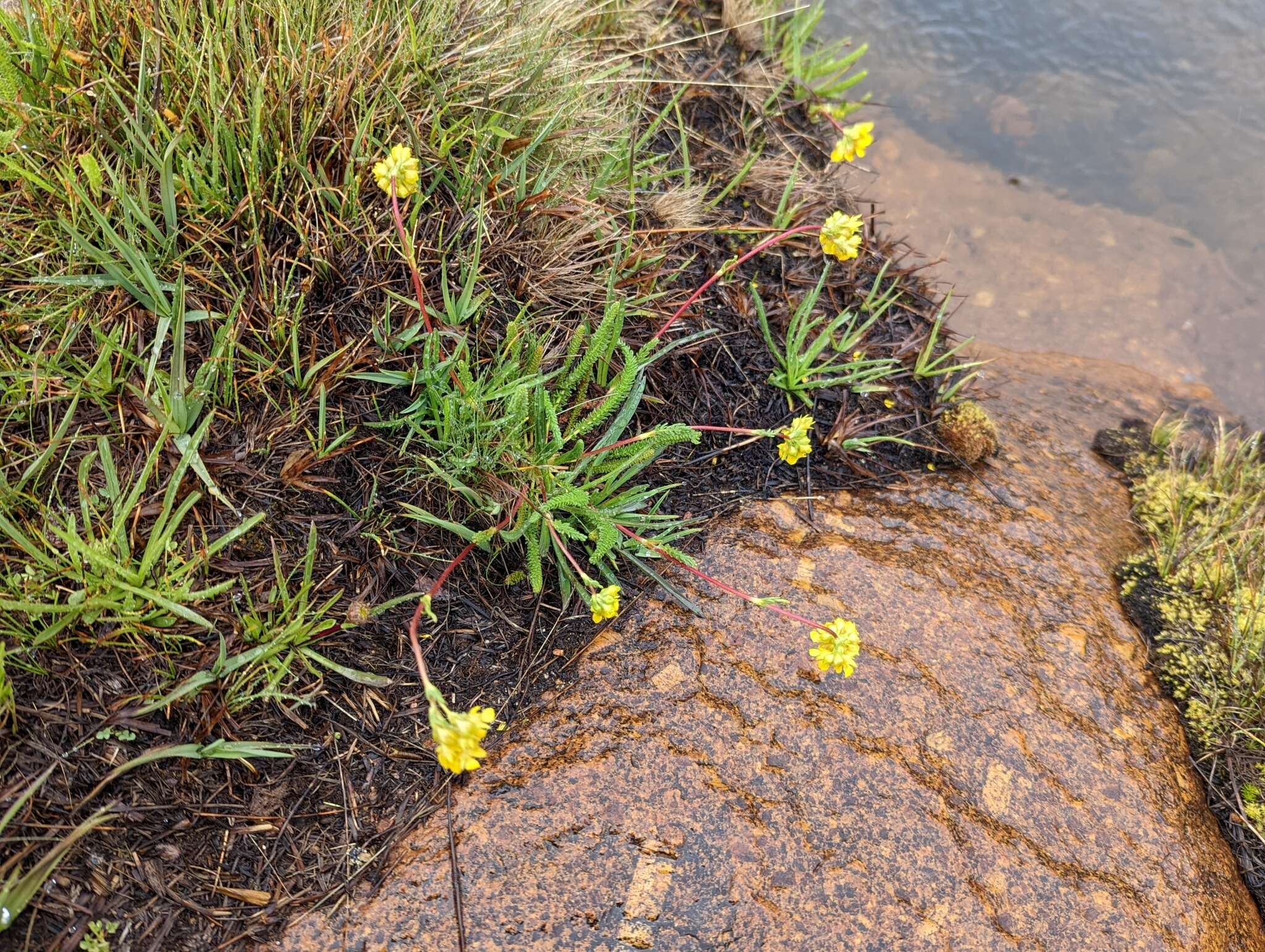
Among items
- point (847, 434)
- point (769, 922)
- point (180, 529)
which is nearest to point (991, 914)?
point (769, 922)

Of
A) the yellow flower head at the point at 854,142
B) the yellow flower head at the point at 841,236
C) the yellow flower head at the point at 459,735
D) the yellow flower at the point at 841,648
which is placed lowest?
the yellow flower at the point at 841,648

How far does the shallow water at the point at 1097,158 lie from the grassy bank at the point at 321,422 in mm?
2595

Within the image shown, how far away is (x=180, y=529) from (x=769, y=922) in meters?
1.76

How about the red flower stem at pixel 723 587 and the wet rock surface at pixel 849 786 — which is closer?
the wet rock surface at pixel 849 786

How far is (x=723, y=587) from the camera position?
Answer: 2285mm

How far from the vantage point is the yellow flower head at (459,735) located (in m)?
1.61

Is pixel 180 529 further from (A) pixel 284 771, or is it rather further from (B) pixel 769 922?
(B) pixel 769 922

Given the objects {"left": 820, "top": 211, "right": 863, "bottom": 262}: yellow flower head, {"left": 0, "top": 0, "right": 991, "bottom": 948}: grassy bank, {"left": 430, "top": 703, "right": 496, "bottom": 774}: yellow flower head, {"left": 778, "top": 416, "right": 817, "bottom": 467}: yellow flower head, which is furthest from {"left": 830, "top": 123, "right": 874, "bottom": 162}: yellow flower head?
{"left": 430, "top": 703, "right": 496, "bottom": 774}: yellow flower head

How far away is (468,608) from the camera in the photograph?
2387mm

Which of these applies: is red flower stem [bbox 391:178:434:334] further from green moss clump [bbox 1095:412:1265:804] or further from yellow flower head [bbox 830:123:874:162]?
green moss clump [bbox 1095:412:1265:804]

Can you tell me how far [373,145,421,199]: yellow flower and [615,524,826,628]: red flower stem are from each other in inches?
42.5

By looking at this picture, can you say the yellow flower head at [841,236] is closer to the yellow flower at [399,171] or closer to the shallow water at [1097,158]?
the yellow flower at [399,171]

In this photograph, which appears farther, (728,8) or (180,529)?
(728,8)

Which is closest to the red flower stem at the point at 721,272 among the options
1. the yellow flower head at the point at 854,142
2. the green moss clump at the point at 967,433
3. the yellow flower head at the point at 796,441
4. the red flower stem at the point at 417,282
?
the yellow flower head at the point at 854,142
